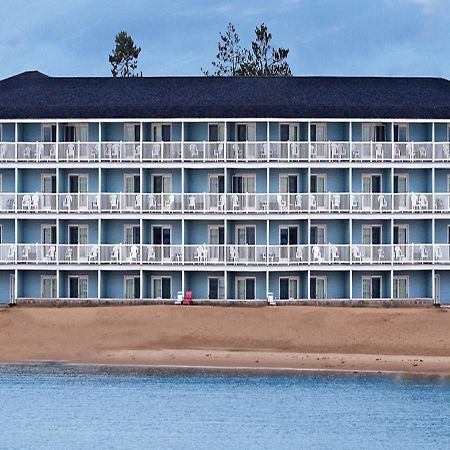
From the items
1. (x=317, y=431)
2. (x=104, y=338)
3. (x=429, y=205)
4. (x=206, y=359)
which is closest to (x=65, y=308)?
(x=104, y=338)

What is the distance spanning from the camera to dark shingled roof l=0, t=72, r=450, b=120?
292 feet

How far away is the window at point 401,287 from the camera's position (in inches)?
3533

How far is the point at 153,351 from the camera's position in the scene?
7819cm

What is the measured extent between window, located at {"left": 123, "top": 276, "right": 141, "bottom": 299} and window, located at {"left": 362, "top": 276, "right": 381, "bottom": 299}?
10.8 metres

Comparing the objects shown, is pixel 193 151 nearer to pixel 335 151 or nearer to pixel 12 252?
pixel 335 151

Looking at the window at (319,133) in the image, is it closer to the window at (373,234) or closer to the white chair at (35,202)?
the window at (373,234)

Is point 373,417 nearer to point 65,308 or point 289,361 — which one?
point 289,361

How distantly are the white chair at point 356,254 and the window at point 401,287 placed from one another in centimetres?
249

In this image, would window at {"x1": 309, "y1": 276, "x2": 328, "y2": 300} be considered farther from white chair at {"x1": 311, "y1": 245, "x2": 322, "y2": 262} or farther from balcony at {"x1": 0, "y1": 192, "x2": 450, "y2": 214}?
balcony at {"x1": 0, "y1": 192, "x2": 450, "y2": 214}

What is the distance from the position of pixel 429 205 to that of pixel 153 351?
18.0 metres

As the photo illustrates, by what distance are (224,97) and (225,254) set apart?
28.3 ft

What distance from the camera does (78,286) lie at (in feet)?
294

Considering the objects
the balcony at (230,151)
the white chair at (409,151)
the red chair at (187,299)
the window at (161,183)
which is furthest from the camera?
the window at (161,183)

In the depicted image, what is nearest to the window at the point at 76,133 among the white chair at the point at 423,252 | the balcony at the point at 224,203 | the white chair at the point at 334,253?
the balcony at the point at 224,203
